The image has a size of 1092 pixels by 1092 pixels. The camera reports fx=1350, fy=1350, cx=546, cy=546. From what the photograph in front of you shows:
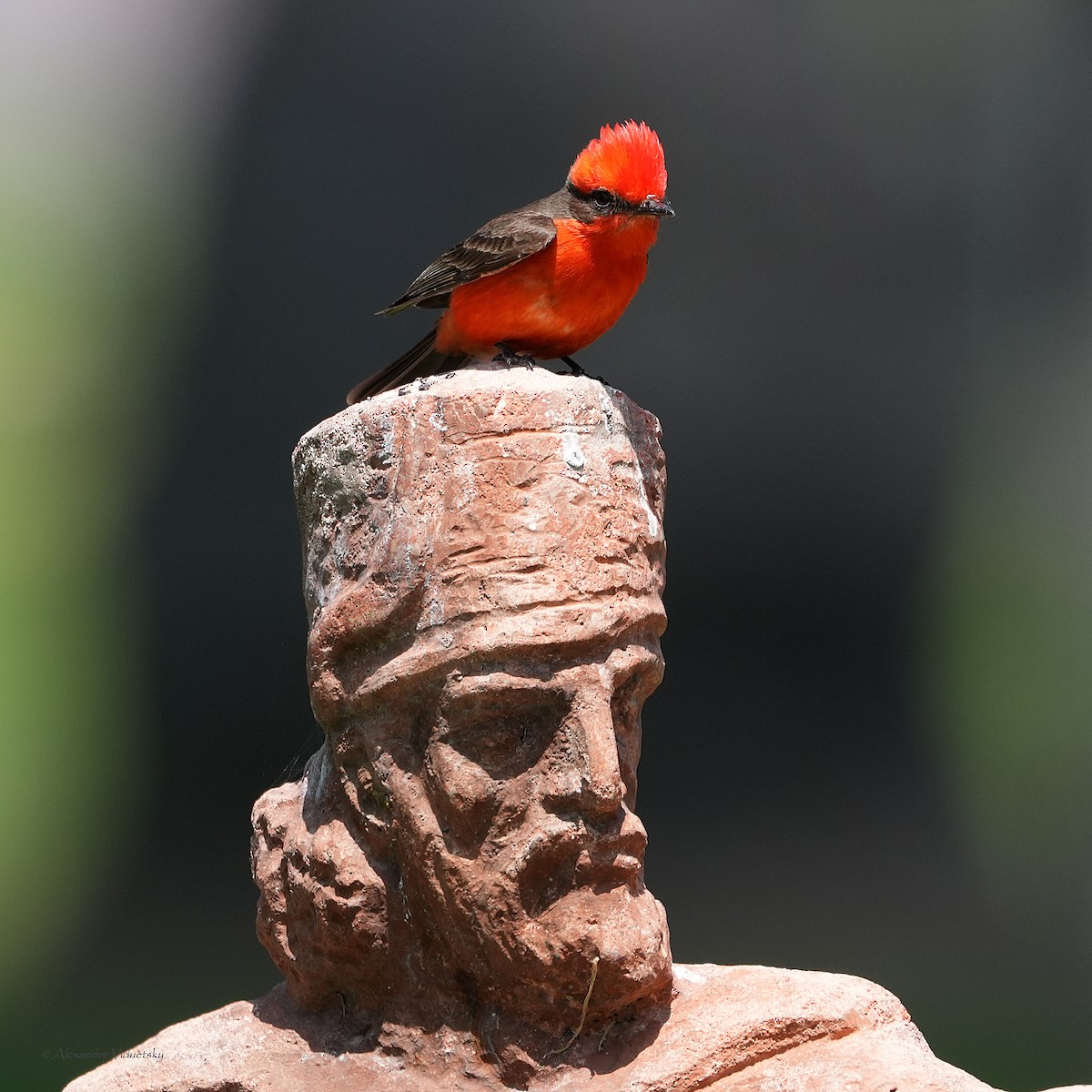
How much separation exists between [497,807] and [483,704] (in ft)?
0.79

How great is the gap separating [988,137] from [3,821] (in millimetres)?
4989

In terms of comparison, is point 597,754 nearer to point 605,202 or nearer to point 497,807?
point 497,807

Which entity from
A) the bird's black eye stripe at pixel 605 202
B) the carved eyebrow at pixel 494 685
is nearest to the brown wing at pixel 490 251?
the bird's black eye stripe at pixel 605 202

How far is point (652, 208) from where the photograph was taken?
3934mm

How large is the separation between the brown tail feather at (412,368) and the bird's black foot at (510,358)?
245 mm

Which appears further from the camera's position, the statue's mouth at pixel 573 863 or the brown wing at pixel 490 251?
the brown wing at pixel 490 251

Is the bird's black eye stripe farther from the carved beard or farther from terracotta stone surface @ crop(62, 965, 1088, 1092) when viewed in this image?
terracotta stone surface @ crop(62, 965, 1088, 1092)

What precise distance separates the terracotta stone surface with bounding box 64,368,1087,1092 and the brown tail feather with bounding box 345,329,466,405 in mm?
772

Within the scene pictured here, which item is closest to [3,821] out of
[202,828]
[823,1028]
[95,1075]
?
[202,828]

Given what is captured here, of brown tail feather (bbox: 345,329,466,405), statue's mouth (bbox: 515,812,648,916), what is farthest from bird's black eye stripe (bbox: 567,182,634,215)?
statue's mouth (bbox: 515,812,648,916)

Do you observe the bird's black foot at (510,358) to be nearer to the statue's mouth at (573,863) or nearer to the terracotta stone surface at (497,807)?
the terracotta stone surface at (497,807)

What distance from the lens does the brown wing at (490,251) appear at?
12.8ft

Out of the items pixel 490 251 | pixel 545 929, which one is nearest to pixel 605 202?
pixel 490 251

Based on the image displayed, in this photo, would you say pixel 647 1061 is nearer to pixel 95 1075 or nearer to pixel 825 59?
pixel 95 1075
